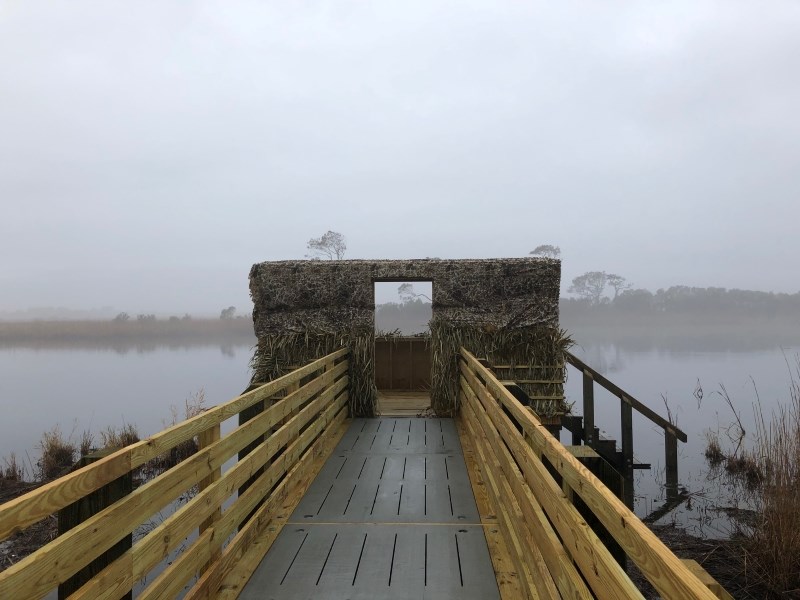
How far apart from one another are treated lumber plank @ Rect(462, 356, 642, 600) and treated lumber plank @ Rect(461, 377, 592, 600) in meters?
0.04

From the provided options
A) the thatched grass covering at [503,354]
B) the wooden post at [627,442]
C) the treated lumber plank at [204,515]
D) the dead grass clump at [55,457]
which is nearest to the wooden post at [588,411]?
the wooden post at [627,442]

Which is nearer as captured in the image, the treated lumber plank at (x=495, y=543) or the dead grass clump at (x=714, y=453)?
the treated lumber plank at (x=495, y=543)

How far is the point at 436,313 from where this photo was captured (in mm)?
8023

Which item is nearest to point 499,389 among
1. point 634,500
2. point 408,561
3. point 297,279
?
point 408,561

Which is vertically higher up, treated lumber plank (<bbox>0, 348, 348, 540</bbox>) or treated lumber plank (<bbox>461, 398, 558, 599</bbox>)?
treated lumber plank (<bbox>0, 348, 348, 540</bbox>)

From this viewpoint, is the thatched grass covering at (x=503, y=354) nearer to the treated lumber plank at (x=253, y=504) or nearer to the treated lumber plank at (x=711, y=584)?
the treated lumber plank at (x=253, y=504)

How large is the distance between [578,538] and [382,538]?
2.08m

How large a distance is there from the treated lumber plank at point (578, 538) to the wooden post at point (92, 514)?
1.60m

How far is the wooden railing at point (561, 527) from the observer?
1231 millimetres

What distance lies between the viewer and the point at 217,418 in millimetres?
2840

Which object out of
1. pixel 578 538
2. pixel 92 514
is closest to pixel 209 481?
pixel 92 514

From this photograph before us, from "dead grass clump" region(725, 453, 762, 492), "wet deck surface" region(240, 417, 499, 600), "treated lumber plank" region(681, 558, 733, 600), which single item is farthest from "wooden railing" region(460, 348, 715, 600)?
"dead grass clump" region(725, 453, 762, 492)

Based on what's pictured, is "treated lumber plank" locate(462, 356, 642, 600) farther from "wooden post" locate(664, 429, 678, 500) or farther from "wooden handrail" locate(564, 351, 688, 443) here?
"wooden post" locate(664, 429, 678, 500)

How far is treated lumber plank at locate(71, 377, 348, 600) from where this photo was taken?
5.93 feet
